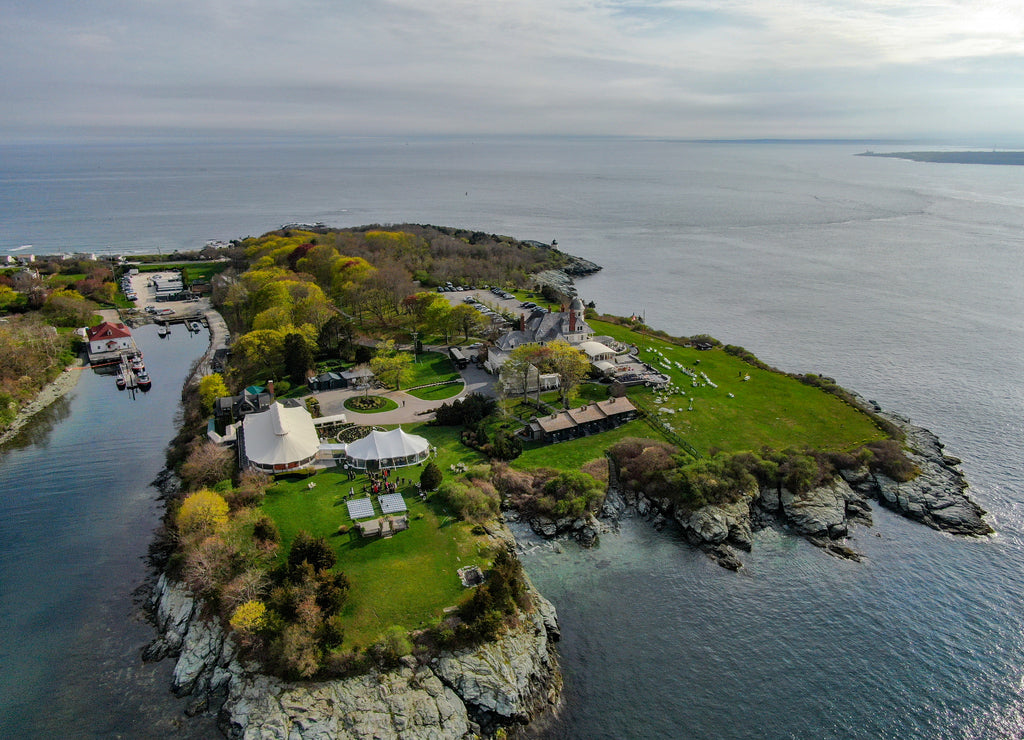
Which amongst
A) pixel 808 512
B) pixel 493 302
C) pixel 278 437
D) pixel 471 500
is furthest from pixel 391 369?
pixel 808 512

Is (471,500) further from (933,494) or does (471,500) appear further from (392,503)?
(933,494)

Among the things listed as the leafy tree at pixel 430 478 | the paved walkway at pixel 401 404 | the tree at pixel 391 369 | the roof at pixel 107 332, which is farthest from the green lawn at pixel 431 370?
the roof at pixel 107 332

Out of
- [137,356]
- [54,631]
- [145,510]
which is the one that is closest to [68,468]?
[145,510]

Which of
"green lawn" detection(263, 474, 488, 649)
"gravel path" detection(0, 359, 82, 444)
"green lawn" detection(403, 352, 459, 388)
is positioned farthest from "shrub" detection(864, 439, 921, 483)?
"gravel path" detection(0, 359, 82, 444)

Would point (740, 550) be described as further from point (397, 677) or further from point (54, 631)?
point (54, 631)

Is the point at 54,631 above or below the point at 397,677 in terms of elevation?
below

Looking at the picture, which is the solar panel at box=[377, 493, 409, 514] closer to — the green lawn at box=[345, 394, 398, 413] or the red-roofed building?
the green lawn at box=[345, 394, 398, 413]

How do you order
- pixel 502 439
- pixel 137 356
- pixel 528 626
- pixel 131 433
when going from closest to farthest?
pixel 528 626 → pixel 502 439 → pixel 131 433 → pixel 137 356

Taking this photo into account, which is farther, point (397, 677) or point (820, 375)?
point (820, 375)
